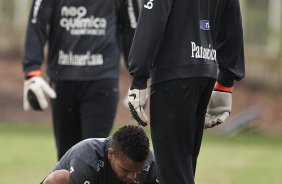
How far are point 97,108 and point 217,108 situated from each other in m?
2.06

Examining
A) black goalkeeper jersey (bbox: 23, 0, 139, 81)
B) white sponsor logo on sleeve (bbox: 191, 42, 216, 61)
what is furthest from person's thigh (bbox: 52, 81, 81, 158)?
white sponsor logo on sleeve (bbox: 191, 42, 216, 61)

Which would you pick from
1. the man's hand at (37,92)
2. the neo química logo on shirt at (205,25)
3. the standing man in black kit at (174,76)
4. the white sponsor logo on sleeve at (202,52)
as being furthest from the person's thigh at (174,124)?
the man's hand at (37,92)

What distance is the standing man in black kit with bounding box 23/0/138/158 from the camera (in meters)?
7.75

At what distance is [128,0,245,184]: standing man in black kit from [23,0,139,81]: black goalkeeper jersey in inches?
101

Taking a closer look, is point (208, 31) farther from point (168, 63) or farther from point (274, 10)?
point (274, 10)

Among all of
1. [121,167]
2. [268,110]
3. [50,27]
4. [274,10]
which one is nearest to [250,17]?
[274,10]

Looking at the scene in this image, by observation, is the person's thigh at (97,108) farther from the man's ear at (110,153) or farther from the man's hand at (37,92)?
the man's ear at (110,153)

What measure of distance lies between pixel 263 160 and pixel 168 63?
7739 millimetres

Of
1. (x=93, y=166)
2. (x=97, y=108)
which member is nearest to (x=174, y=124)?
(x=93, y=166)

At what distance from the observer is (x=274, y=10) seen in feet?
59.8

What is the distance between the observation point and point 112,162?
5.82 metres

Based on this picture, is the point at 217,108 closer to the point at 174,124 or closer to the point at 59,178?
the point at 174,124

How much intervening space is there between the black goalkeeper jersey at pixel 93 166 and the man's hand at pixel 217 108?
0.57 m

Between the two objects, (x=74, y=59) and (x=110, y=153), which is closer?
(x=110, y=153)
